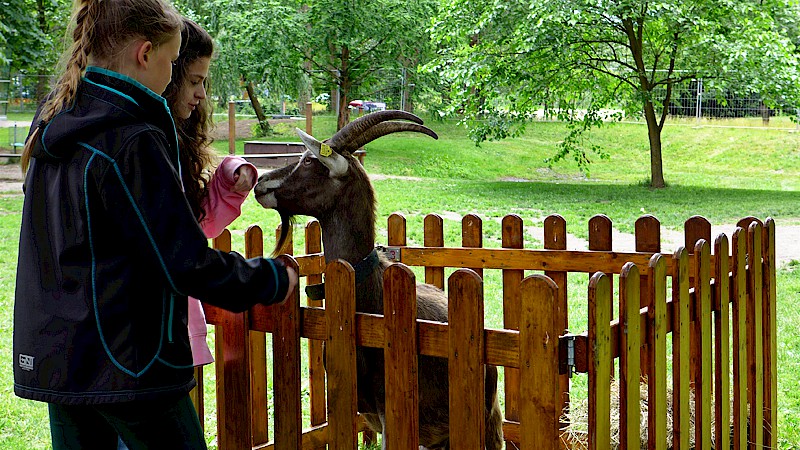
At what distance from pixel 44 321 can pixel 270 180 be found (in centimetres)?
141

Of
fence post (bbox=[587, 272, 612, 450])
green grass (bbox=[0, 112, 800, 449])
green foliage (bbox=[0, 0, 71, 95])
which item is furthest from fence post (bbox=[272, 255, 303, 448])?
green foliage (bbox=[0, 0, 71, 95])

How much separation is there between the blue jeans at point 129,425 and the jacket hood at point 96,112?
2.25 feet

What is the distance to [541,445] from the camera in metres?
2.88

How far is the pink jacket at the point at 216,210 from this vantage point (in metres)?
3.05

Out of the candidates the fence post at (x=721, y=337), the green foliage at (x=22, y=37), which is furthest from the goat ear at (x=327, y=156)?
the green foliage at (x=22, y=37)

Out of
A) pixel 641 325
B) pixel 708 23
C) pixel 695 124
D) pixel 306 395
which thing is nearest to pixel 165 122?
pixel 641 325

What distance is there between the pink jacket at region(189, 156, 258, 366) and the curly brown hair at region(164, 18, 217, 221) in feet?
0.12

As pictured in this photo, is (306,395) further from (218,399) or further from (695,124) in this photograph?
(695,124)

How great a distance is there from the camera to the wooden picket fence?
2902mm

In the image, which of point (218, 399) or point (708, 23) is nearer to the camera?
point (218, 399)

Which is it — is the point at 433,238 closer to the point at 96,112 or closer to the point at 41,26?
the point at 96,112

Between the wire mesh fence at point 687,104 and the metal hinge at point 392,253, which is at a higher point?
the wire mesh fence at point 687,104

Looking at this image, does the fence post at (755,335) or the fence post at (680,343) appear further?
the fence post at (755,335)

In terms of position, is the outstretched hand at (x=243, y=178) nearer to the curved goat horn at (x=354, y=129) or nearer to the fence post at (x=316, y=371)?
the curved goat horn at (x=354, y=129)
